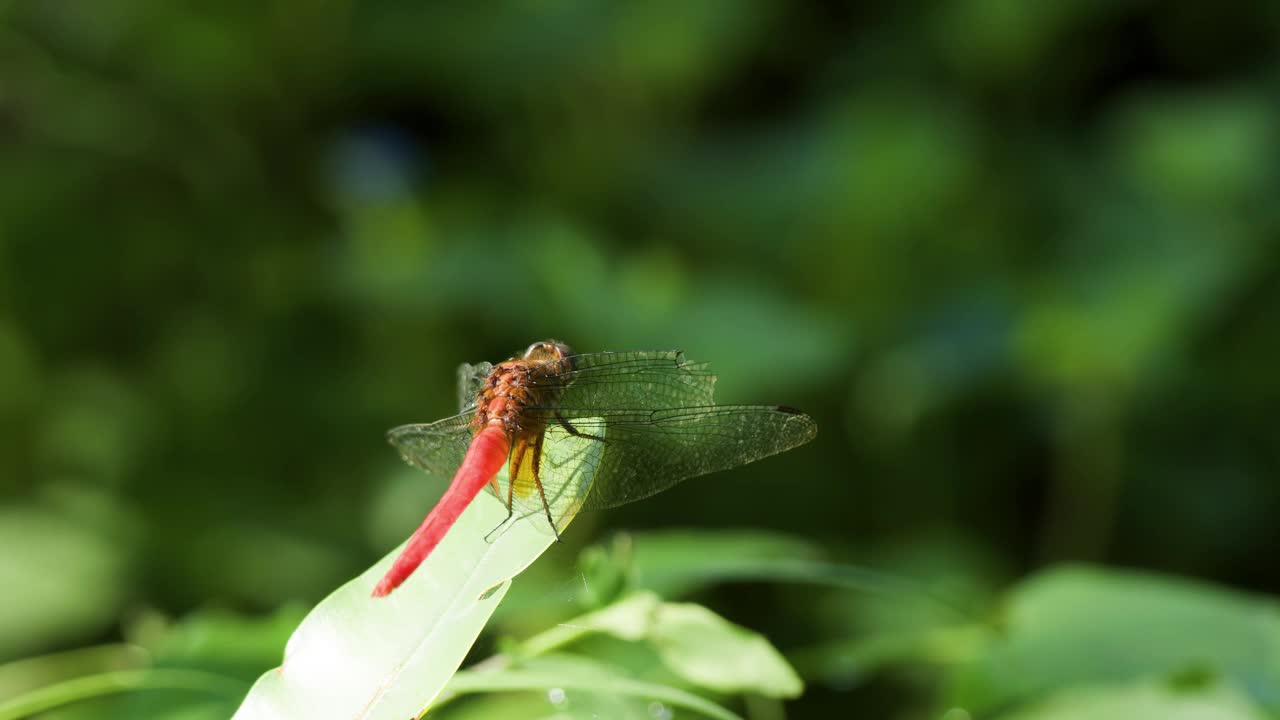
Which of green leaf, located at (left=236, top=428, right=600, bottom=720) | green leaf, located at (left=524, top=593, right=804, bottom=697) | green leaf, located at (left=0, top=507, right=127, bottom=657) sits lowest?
green leaf, located at (left=236, top=428, right=600, bottom=720)

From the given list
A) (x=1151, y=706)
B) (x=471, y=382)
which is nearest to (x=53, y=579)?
(x=471, y=382)

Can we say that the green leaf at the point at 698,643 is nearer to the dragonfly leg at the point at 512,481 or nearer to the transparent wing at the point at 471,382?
the dragonfly leg at the point at 512,481

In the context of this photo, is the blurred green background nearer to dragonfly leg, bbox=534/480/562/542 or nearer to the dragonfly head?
the dragonfly head

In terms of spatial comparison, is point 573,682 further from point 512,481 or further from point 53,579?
point 53,579

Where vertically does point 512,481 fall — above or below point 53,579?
below

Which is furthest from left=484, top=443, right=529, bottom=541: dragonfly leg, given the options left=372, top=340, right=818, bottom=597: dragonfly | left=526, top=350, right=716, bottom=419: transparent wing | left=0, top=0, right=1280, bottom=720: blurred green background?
left=0, top=0, right=1280, bottom=720: blurred green background

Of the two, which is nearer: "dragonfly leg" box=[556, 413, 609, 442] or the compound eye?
"dragonfly leg" box=[556, 413, 609, 442]

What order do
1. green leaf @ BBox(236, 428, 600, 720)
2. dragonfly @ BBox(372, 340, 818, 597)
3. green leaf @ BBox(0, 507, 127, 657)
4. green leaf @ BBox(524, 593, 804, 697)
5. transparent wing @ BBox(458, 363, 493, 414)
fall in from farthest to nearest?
green leaf @ BBox(0, 507, 127, 657), transparent wing @ BBox(458, 363, 493, 414), dragonfly @ BBox(372, 340, 818, 597), green leaf @ BBox(524, 593, 804, 697), green leaf @ BBox(236, 428, 600, 720)
